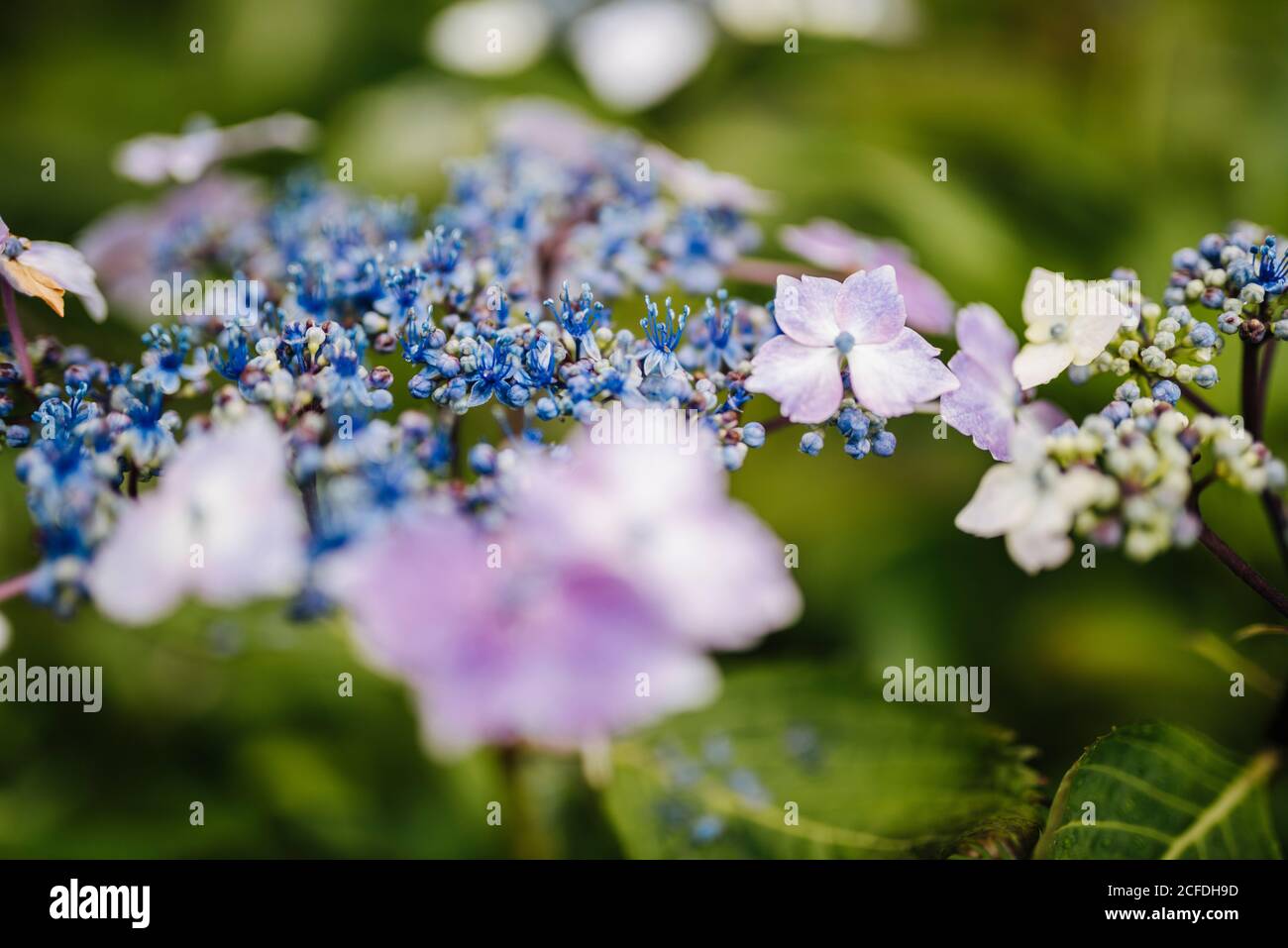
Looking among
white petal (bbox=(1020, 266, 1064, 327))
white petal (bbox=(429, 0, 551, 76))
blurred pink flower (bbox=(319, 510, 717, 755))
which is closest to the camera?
blurred pink flower (bbox=(319, 510, 717, 755))

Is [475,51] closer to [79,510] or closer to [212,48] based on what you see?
[212,48]

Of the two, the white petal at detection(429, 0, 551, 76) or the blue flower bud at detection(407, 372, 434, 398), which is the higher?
the white petal at detection(429, 0, 551, 76)

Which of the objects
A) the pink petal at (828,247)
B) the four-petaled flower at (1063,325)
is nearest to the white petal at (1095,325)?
the four-petaled flower at (1063,325)

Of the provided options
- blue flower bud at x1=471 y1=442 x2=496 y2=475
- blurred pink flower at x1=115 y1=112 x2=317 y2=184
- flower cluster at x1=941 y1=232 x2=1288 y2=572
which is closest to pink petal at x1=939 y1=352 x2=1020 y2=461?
flower cluster at x1=941 y1=232 x2=1288 y2=572

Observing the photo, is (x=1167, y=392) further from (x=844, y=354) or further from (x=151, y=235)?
(x=151, y=235)

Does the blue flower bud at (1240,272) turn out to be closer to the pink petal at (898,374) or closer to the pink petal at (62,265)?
the pink petal at (898,374)

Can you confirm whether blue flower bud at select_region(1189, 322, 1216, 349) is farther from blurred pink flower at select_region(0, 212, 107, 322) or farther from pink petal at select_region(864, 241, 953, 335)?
blurred pink flower at select_region(0, 212, 107, 322)
